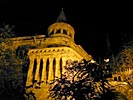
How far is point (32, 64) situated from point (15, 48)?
12.1ft

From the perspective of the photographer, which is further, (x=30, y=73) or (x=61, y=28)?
(x=61, y=28)

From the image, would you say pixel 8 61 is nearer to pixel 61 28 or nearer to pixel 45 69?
pixel 45 69

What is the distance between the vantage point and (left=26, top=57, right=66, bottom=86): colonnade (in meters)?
23.2

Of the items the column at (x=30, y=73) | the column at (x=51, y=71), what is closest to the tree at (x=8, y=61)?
the column at (x=30, y=73)

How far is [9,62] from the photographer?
2411 centimetres

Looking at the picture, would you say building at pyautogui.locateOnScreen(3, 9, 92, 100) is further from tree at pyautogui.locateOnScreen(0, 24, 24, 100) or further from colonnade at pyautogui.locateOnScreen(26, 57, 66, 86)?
tree at pyautogui.locateOnScreen(0, 24, 24, 100)

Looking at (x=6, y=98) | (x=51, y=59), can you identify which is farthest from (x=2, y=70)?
(x=6, y=98)

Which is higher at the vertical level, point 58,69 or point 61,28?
point 61,28

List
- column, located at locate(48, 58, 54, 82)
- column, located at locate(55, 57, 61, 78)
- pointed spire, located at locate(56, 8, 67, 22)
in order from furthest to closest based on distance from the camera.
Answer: pointed spire, located at locate(56, 8, 67, 22), column, located at locate(48, 58, 54, 82), column, located at locate(55, 57, 61, 78)

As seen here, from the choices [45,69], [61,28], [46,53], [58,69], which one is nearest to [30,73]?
[45,69]

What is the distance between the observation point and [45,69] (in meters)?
23.8

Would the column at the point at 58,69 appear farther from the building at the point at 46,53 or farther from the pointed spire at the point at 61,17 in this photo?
the pointed spire at the point at 61,17

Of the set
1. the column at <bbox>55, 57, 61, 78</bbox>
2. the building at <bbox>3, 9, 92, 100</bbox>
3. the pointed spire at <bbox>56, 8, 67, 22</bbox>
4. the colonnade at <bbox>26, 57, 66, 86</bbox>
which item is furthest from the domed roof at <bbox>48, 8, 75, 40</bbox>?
the column at <bbox>55, 57, 61, 78</bbox>

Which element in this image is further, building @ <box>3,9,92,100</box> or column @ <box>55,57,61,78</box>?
building @ <box>3,9,92,100</box>
